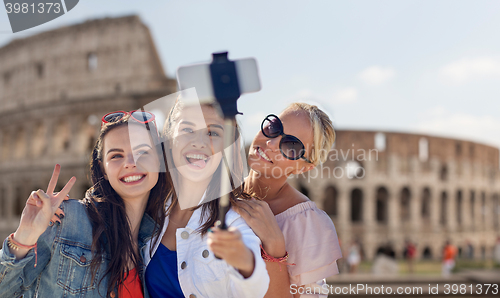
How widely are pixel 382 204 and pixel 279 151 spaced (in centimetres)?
2453

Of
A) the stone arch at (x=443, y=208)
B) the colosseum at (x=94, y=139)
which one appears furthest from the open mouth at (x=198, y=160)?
the stone arch at (x=443, y=208)

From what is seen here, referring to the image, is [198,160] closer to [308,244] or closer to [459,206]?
[308,244]

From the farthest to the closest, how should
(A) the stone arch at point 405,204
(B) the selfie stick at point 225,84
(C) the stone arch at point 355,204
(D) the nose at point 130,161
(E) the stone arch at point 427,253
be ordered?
1. (C) the stone arch at point 355,204
2. (A) the stone arch at point 405,204
3. (E) the stone arch at point 427,253
4. (D) the nose at point 130,161
5. (B) the selfie stick at point 225,84

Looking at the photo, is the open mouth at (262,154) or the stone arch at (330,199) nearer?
the open mouth at (262,154)

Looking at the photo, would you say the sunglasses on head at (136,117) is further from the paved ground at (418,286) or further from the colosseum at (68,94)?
the colosseum at (68,94)

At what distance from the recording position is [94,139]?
2017cm

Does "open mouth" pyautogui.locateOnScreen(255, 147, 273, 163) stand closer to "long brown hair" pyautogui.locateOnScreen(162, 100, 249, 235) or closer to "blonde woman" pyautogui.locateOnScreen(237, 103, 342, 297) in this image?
"blonde woman" pyautogui.locateOnScreen(237, 103, 342, 297)

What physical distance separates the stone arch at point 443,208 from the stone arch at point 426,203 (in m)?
0.83

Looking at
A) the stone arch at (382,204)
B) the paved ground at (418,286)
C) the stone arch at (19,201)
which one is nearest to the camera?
the paved ground at (418,286)

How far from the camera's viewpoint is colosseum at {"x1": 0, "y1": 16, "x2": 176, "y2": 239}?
19312 mm

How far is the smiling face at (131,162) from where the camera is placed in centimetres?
186

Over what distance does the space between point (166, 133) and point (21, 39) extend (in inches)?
1064

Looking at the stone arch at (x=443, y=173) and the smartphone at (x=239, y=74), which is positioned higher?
the smartphone at (x=239, y=74)

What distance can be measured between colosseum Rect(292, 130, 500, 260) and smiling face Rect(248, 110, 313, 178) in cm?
1793
